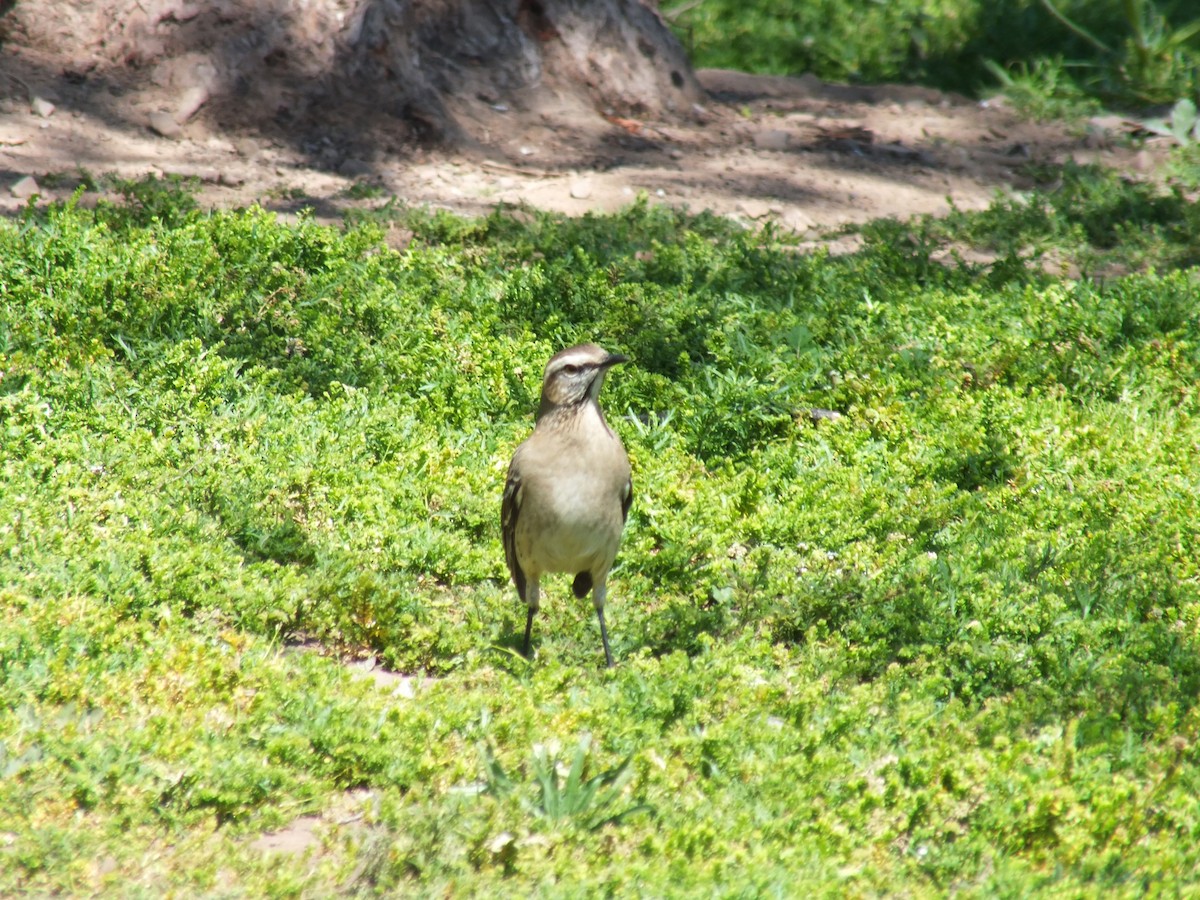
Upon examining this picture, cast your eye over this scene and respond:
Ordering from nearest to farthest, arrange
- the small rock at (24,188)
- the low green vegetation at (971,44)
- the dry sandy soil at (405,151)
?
the small rock at (24,188)
the dry sandy soil at (405,151)
the low green vegetation at (971,44)

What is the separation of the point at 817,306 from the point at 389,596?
11.7 feet

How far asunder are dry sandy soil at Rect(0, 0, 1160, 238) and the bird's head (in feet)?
12.9

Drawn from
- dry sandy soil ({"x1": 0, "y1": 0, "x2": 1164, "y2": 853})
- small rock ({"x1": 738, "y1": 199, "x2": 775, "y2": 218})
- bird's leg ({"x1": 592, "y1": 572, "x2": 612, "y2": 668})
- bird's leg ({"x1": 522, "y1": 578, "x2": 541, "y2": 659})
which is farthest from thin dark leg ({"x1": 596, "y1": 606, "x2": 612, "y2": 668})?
small rock ({"x1": 738, "y1": 199, "x2": 775, "y2": 218})

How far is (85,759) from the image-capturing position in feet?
13.3

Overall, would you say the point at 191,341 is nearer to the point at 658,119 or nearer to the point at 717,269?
the point at 717,269

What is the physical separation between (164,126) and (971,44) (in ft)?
27.0

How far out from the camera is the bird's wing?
5.33 metres

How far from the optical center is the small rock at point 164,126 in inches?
365

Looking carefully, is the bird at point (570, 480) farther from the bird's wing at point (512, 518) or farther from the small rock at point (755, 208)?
the small rock at point (755, 208)

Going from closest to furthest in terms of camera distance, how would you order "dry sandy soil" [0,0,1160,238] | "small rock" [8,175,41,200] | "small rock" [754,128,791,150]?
"small rock" [8,175,41,200] < "dry sandy soil" [0,0,1160,238] < "small rock" [754,128,791,150]

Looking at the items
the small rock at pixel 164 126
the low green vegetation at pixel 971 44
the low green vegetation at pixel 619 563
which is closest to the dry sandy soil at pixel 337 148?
the small rock at pixel 164 126

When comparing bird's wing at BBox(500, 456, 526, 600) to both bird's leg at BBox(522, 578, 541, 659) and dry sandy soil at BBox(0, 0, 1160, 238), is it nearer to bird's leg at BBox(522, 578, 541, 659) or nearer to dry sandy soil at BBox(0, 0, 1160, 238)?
bird's leg at BBox(522, 578, 541, 659)

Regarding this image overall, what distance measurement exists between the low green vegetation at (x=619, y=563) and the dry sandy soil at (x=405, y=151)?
2.48 feet

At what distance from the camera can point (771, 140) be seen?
10.8m
